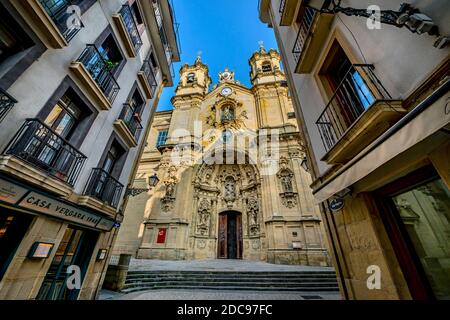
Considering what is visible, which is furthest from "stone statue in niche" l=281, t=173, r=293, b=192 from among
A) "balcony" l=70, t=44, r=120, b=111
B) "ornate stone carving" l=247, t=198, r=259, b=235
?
"balcony" l=70, t=44, r=120, b=111

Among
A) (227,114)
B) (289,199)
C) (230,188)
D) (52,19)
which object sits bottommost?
(289,199)

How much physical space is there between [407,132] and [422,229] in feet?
5.75

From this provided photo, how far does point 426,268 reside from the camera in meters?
2.45

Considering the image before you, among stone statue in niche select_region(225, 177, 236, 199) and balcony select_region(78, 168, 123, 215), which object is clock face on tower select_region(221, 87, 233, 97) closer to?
stone statue in niche select_region(225, 177, 236, 199)

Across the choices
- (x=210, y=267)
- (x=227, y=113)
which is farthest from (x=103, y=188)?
(x=227, y=113)

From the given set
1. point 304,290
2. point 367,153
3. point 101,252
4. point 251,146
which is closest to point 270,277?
point 304,290

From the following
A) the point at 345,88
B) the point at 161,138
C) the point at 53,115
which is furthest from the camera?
the point at 161,138

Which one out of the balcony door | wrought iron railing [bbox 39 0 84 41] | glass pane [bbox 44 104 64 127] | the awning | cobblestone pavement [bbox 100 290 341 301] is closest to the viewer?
the awning

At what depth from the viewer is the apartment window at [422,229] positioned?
87.0 inches

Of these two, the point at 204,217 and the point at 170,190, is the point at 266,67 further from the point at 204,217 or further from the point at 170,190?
the point at 204,217

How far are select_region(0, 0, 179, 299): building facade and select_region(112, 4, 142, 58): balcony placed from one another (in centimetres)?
4

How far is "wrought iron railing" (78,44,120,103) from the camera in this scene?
4.55 meters

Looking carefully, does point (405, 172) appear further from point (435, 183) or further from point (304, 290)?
point (304, 290)

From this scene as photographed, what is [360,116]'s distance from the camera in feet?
8.15
